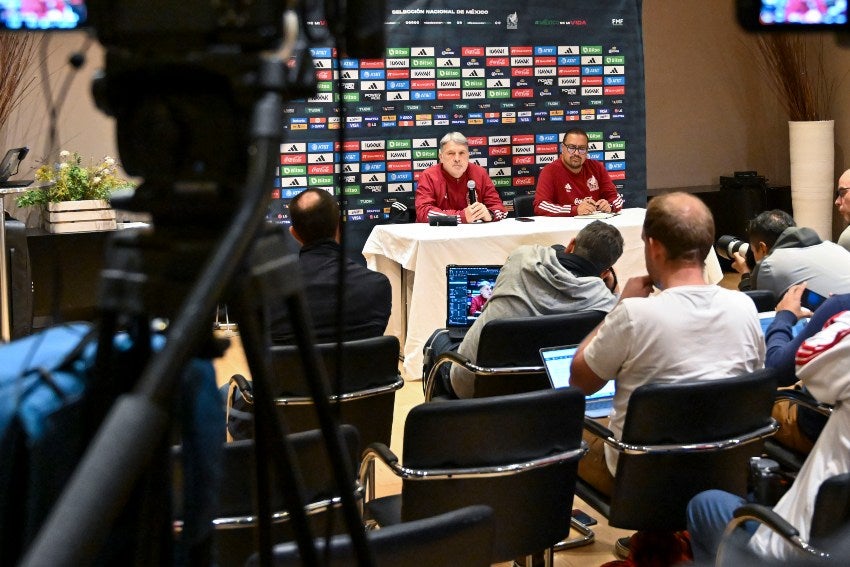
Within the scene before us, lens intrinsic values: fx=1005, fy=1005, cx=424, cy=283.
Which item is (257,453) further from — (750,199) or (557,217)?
(750,199)

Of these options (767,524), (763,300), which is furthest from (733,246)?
(767,524)

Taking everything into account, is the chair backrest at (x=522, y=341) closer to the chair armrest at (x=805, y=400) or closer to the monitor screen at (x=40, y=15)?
the chair armrest at (x=805, y=400)

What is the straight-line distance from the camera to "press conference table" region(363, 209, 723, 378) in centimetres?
566

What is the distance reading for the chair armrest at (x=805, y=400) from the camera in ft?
9.71

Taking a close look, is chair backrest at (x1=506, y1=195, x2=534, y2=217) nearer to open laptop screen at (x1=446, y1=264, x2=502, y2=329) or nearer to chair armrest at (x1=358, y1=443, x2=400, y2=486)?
open laptop screen at (x1=446, y1=264, x2=502, y2=329)

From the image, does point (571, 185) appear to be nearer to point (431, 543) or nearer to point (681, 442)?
point (681, 442)

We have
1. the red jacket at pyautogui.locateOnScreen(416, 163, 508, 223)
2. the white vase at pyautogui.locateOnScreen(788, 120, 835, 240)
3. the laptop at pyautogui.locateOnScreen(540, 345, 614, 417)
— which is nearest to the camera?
the laptop at pyautogui.locateOnScreen(540, 345, 614, 417)

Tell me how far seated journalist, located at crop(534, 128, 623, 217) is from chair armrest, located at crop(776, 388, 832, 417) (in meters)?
3.96

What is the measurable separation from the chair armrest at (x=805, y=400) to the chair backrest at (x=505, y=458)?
31.9 inches

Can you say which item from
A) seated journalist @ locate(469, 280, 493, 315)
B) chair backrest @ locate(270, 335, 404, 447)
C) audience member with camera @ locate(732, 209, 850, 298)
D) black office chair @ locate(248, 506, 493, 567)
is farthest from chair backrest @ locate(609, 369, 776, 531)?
seated journalist @ locate(469, 280, 493, 315)

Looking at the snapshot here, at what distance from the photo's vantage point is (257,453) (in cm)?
75

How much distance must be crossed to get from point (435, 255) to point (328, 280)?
2.07 metres

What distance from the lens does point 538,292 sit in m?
3.85

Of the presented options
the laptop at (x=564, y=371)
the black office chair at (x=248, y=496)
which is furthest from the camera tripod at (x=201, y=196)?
the laptop at (x=564, y=371)
